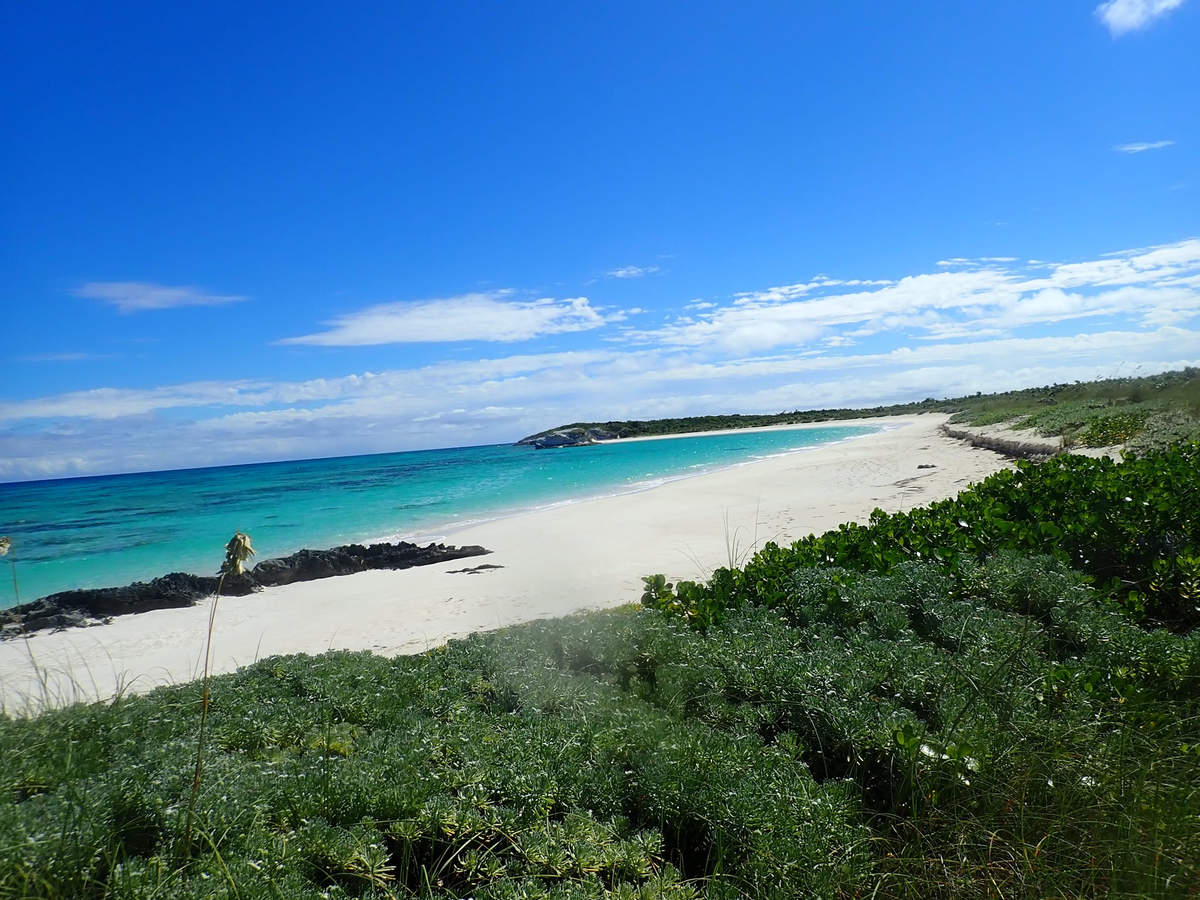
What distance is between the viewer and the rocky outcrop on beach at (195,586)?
10.0m

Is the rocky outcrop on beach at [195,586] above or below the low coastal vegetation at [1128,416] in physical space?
below

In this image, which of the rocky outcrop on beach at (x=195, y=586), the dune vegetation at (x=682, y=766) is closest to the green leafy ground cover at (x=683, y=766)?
the dune vegetation at (x=682, y=766)

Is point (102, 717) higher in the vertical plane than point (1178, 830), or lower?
higher

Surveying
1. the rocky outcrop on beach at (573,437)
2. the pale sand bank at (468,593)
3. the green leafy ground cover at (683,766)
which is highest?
the rocky outcrop on beach at (573,437)

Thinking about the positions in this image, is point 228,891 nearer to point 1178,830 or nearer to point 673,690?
point 673,690

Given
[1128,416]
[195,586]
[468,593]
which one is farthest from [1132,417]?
[195,586]

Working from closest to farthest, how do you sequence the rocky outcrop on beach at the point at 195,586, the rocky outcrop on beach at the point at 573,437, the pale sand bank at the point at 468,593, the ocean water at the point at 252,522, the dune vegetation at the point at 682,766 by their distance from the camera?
the dune vegetation at the point at 682,766
the pale sand bank at the point at 468,593
the rocky outcrop on beach at the point at 195,586
the ocean water at the point at 252,522
the rocky outcrop on beach at the point at 573,437

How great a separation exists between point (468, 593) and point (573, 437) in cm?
8288

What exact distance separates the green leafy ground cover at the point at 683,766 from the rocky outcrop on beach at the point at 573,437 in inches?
3376

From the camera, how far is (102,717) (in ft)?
9.52

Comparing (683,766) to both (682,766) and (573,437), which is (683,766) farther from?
(573,437)

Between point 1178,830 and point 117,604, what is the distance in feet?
43.5

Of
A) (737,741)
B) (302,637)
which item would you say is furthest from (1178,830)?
(302,637)

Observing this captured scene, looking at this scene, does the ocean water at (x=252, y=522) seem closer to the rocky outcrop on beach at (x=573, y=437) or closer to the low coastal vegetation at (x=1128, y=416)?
the low coastal vegetation at (x=1128, y=416)
